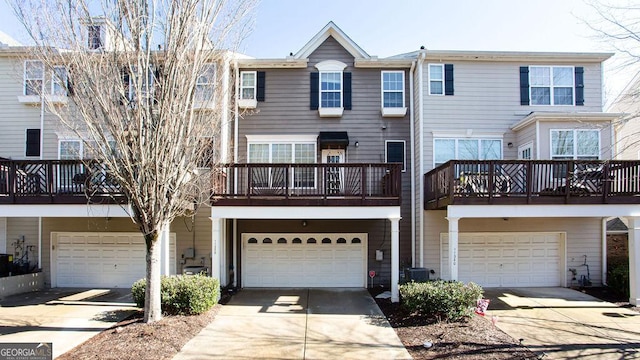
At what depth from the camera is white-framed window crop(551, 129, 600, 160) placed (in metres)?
11.4

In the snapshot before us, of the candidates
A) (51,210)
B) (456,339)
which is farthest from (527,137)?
(51,210)

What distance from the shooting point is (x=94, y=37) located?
767 cm

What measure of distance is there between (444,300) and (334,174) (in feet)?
15.2

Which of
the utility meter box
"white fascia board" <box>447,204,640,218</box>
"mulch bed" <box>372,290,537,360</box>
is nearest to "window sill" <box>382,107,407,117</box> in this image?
"white fascia board" <box>447,204,640,218</box>

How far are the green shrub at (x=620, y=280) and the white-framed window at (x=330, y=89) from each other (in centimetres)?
954

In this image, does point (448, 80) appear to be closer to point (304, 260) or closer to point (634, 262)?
point (634, 262)

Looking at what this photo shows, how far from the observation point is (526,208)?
32.0 ft

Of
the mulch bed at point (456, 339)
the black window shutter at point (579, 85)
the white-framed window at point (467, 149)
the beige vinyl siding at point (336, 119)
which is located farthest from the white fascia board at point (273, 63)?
the black window shutter at point (579, 85)

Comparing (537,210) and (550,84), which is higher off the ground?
(550,84)

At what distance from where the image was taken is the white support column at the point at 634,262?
9.79 m

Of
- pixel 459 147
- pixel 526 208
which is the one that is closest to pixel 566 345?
pixel 526 208

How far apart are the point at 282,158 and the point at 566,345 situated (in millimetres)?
8810

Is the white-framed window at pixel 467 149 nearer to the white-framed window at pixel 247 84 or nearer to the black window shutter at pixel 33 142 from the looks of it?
the white-framed window at pixel 247 84

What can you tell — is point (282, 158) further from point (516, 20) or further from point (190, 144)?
point (516, 20)
